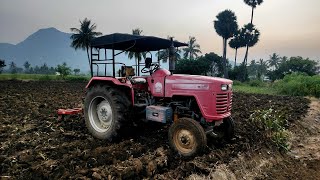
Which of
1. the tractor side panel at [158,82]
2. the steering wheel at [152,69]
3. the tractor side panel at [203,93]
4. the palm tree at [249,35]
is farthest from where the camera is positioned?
the palm tree at [249,35]

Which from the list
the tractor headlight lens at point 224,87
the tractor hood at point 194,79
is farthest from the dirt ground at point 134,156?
the tractor hood at point 194,79

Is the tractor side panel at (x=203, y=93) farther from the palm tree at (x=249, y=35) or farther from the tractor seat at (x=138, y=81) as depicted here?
the palm tree at (x=249, y=35)

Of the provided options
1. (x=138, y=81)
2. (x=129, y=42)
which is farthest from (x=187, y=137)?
(x=129, y=42)

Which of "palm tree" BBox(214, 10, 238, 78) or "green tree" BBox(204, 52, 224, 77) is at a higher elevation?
"palm tree" BBox(214, 10, 238, 78)

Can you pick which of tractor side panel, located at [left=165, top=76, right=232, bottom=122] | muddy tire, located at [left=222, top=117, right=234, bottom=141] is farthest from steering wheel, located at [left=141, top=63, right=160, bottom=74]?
muddy tire, located at [left=222, top=117, right=234, bottom=141]

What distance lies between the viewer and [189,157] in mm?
5645

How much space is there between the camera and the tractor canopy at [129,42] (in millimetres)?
6574

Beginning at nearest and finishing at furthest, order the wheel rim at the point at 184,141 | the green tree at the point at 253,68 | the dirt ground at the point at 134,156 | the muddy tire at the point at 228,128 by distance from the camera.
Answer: the dirt ground at the point at 134,156 < the wheel rim at the point at 184,141 < the muddy tire at the point at 228,128 < the green tree at the point at 253,68

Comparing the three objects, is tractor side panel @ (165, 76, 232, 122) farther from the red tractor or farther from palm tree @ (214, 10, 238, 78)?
palm tree @ (214, 10, 238, 78)

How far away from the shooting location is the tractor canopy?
6.57m

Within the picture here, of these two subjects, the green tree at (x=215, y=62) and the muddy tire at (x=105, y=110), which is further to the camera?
the green tree at (x=215, y=62)

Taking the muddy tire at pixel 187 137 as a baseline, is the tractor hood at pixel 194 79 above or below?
above

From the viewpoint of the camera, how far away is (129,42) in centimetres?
689

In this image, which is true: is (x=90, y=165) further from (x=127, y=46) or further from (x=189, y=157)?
(x=127, y=46)
